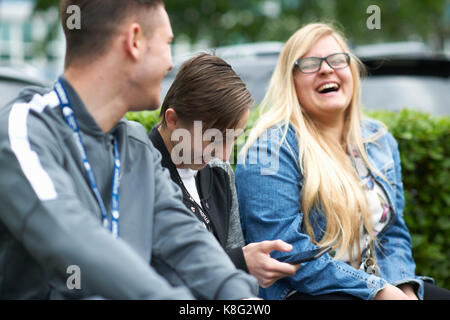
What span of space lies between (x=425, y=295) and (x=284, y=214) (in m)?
0.87

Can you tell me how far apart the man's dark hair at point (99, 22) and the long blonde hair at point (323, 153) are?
4.15ft

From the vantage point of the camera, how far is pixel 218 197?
2.65 metres

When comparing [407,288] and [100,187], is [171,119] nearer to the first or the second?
[100,187]

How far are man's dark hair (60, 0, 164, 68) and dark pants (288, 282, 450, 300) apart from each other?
60.0 inches

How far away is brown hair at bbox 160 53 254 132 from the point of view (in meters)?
2.51

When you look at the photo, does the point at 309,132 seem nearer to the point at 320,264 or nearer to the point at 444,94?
the point at 320,264

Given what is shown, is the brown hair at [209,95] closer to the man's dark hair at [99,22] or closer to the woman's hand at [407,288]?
the man's dark hair at [99,22]

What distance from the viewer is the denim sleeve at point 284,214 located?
2.65 meters

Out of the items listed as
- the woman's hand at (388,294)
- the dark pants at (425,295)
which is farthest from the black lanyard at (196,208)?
the woman's hand at (388,294)

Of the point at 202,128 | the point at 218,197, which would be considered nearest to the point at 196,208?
the point at 218,197
